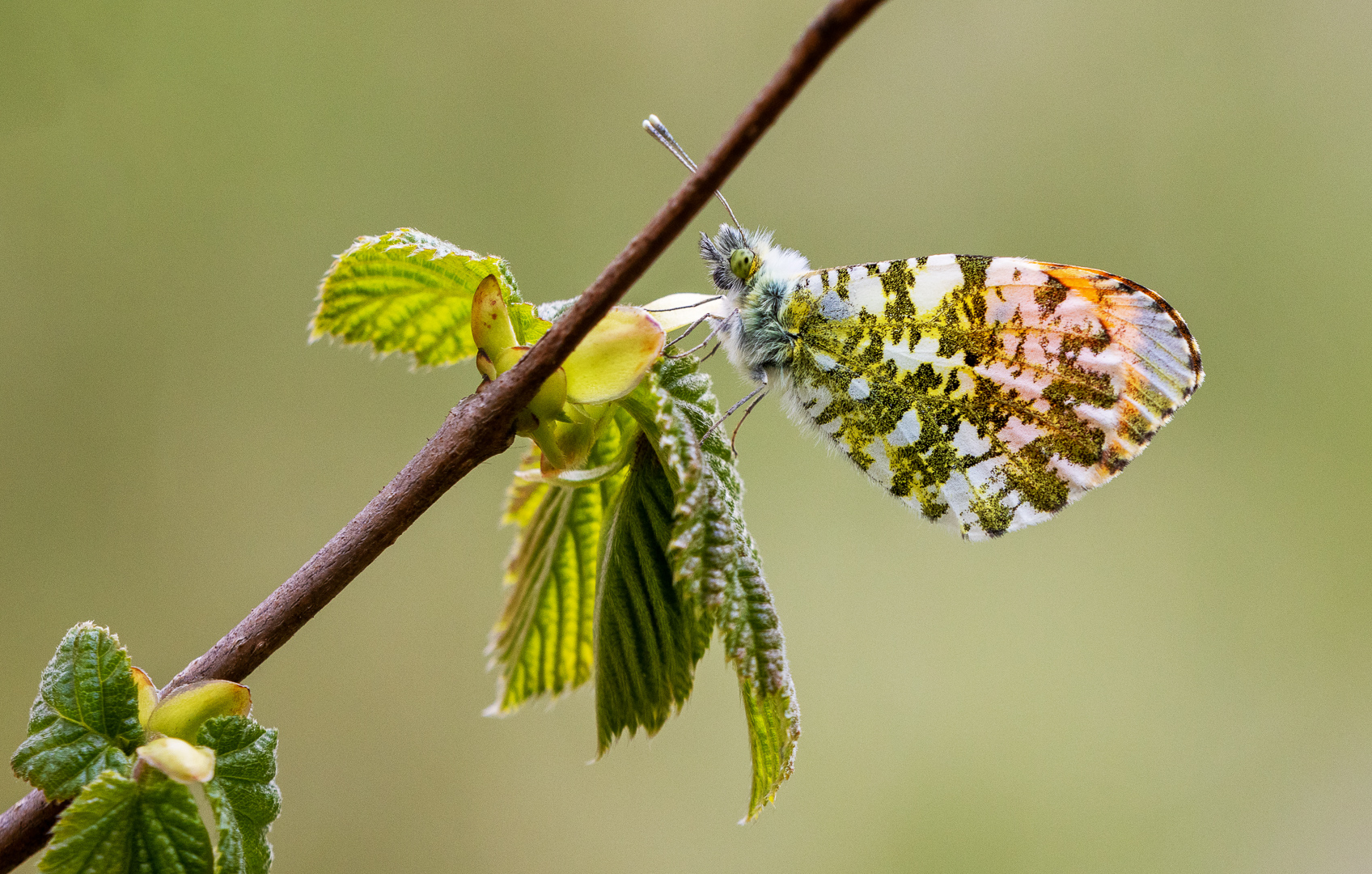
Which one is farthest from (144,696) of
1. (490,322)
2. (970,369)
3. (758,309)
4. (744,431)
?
(744,431)

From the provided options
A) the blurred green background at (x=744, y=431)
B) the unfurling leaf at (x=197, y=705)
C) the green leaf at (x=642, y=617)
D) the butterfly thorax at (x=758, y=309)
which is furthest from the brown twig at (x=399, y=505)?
the blurred green background at (x=744, y=431)

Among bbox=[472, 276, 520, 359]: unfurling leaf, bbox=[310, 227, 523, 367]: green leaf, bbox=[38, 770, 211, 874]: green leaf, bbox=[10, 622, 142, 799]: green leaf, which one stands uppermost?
bbox=[310, 227, 523, 367]: green leaf

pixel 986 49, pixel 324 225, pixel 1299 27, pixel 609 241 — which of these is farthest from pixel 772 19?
pixel 1299 27

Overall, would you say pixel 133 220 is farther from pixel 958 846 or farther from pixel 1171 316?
pixel 958 846

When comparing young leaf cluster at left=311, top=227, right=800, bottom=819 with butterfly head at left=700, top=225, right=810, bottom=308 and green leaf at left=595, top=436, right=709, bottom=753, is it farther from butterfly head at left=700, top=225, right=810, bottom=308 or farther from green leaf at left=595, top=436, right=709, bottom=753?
butterfly head at left=700, top=225, right=810, bottom=308

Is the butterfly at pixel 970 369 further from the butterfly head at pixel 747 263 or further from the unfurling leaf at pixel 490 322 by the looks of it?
the unfurling leaf at pixel 490 322

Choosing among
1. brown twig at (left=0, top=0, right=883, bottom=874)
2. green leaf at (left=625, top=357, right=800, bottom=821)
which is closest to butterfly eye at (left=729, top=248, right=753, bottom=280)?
green leaf at (left=625, top=357, right=800, bottom=821)

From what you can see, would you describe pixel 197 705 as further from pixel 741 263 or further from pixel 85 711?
pixel 741 263
